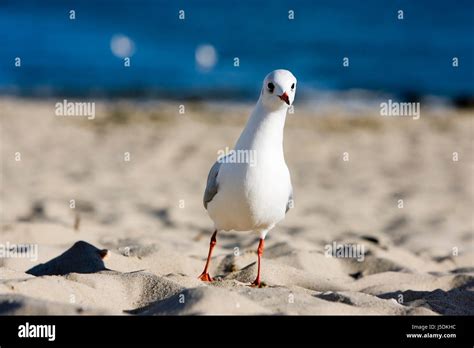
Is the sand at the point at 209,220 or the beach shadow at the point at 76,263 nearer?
the sand at the point at 209,220

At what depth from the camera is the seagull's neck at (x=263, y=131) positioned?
418 centimetres

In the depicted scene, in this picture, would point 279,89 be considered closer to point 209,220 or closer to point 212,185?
point 212,185

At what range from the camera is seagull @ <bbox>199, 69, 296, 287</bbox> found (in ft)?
13.4

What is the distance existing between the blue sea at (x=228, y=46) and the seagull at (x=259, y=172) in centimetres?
1362

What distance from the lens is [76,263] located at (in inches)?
187

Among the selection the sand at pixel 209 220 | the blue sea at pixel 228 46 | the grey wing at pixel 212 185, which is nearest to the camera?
the sand at pixel 209 220

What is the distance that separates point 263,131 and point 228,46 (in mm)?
22947

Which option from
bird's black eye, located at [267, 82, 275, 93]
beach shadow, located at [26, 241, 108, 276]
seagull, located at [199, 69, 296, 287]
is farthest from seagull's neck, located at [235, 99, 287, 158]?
beach shadow, located at [26, 241, 108, 276]

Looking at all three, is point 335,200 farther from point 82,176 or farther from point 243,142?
point 243,142

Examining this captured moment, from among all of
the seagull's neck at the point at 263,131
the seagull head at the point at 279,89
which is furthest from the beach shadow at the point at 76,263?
the seagull head at the point at 279,89

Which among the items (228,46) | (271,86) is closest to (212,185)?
(271,86)

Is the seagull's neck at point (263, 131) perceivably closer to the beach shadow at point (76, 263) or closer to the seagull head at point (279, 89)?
the seagull head at point (279, 89)
